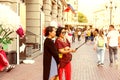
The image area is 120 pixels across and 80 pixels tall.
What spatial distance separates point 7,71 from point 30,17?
12.1m

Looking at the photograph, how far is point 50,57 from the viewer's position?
8.47 meters

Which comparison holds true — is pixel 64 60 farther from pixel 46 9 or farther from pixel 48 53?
pixel 46 9

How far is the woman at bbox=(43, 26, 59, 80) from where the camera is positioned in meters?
8.39

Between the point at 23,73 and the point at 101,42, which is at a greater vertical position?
the point at 101,42

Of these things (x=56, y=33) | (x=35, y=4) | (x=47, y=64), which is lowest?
(x=47, y=64)

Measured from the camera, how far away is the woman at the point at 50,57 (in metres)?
8.39

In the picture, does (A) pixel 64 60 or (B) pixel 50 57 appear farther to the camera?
(A) pixel 64 60

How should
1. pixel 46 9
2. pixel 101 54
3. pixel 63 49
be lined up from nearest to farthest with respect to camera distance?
pixel 63 49
pixel 101 54
pixel 46 9

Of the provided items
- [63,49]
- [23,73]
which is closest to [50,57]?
[63,49]

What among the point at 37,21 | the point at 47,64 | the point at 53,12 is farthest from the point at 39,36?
the point at 47,64

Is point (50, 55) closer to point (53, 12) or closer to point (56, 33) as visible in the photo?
point (56, 33)

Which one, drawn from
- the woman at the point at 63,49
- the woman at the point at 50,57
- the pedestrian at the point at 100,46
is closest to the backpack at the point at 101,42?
the pedestrian at the point at 100,46

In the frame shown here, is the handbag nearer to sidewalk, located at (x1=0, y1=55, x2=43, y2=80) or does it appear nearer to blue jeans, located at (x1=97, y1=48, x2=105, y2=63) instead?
sidewalk, located at (x1=0, y1=55, x2=43, y2=80)

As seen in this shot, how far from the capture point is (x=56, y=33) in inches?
372
